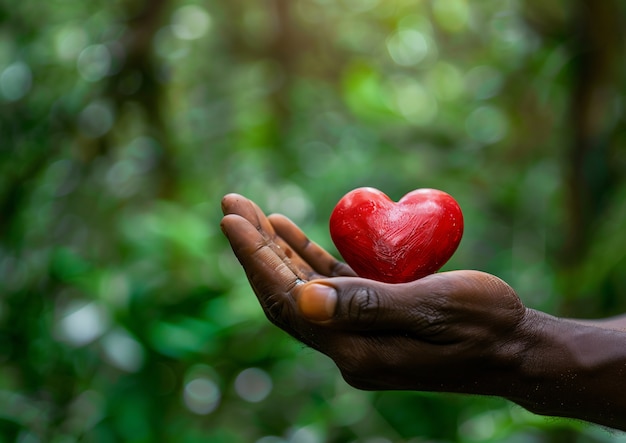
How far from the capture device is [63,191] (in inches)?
90.0

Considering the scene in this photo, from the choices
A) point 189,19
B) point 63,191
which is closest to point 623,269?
point 63,191

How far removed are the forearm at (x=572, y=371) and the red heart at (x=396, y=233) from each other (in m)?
0.18

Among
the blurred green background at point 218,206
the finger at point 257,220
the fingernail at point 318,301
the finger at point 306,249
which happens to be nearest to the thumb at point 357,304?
the fingernail at point 318,301

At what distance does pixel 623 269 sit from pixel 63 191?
1720 mm

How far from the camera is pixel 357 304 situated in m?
0.73

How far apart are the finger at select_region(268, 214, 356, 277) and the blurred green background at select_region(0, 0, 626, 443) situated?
70cm

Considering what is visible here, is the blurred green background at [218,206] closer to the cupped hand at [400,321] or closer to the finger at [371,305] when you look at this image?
the cupped hand at [400,321]

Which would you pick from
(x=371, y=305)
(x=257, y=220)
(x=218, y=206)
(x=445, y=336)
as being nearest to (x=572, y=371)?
(x=445, y=336)

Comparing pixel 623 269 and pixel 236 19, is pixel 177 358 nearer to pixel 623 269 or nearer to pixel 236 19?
pixel 623 269

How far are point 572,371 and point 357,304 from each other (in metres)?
0.32

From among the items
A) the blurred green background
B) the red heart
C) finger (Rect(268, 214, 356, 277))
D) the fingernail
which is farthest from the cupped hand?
the blurred green background

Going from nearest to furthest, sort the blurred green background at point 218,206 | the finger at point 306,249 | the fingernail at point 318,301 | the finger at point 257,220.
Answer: the fingernail at point 318,301, the finger at point 257,220, the finger at point 306,249, the blurred green background at point 218,206

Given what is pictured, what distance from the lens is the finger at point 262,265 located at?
819 mm

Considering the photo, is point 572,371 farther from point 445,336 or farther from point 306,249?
point 306,249
